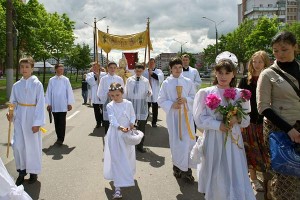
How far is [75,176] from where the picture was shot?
633 cm

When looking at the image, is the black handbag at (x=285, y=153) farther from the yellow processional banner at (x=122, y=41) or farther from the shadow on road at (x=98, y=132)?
the yellow processional banner at (x=122, y=41)

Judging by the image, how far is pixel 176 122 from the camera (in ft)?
20.5

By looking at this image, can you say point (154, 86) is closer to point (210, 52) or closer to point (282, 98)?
point (282, 98)

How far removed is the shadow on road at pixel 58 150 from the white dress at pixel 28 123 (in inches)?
72.2

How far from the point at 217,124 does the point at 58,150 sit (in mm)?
5186

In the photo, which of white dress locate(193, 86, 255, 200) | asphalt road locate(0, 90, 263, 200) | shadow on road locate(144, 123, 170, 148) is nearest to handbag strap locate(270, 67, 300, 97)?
white dress locate(193, 86, 255, 200)

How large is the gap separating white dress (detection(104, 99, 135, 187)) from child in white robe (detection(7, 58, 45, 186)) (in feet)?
3.70

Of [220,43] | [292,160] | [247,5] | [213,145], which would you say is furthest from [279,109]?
[247,5]

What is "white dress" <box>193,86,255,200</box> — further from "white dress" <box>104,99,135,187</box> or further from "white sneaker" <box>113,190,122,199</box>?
"white dress" <box>104,99,135,187</box>

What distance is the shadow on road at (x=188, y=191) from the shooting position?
525 centimetres

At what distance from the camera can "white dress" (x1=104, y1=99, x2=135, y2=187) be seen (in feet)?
17.9

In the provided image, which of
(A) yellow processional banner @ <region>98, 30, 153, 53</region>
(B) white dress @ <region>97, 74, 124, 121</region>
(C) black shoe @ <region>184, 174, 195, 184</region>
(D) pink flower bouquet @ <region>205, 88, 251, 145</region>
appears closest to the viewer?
(D) pink flower bouquet @ <region>205, 88, 251, 145</region>

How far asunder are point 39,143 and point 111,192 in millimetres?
1468

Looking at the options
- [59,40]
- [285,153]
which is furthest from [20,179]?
[59,40]
